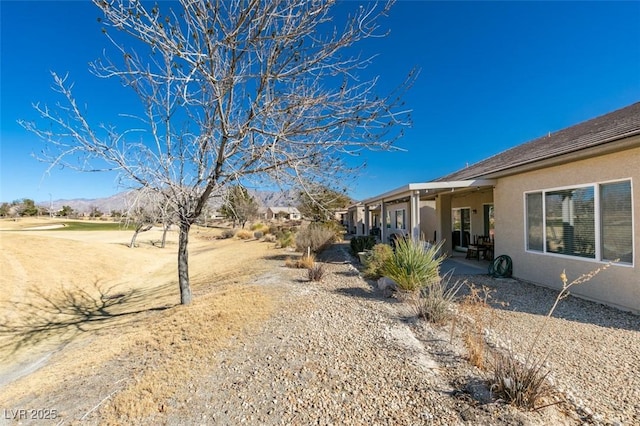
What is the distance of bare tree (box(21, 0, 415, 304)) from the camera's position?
457cm

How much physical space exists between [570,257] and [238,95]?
856cm

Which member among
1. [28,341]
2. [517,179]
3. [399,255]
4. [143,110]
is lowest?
[28,341]

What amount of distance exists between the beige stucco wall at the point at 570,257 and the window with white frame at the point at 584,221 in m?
0.17

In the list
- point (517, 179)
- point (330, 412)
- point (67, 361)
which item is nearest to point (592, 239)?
point (517, 179)

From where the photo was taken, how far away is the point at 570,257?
7.75 meters

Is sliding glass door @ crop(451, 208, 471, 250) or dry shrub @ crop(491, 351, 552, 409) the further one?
sliding glass door @ crop(451, 208, 471, 250)

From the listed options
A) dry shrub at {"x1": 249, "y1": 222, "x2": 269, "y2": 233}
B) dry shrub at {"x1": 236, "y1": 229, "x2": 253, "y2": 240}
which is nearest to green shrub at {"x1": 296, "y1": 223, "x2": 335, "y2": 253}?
dry shrub at {"x1": 236, "y1": 229, "x2": 253, "y2": 240}

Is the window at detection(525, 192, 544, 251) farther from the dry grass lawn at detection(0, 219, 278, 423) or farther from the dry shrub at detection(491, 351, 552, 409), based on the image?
the dry grass lawn at detection(0, 219, 278, 423)

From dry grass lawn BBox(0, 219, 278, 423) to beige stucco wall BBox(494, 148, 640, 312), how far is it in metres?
7.30

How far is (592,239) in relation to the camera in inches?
284

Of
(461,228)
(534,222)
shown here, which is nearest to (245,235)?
(461,228)

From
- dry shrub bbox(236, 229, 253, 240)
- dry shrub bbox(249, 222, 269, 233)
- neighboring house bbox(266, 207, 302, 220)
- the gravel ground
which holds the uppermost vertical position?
neighboring house bbox(266, 207, 302, 220)

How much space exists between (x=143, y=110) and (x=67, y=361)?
520 cm

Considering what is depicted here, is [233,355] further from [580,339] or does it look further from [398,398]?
[580,339]
